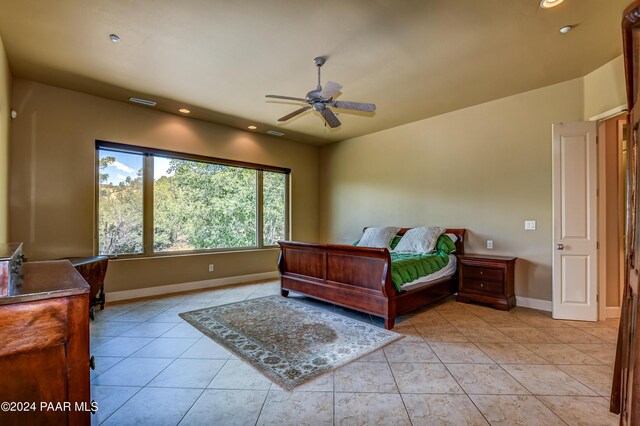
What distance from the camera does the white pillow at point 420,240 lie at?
450 centimetres

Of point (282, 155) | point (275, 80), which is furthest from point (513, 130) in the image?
point (282, 155)

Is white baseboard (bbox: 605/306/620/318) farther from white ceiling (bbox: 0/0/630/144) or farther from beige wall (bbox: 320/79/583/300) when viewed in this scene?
white ceiling (bbox: 0/0/630/144)

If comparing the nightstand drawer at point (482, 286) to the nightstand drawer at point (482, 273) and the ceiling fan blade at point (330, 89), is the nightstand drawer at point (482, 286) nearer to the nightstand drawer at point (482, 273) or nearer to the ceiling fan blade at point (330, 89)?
the nightstand drawer at point (482, 273)

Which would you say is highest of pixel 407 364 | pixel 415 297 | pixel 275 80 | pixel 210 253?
pixel 275 80

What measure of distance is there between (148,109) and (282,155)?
261cm

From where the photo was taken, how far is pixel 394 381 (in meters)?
2.24

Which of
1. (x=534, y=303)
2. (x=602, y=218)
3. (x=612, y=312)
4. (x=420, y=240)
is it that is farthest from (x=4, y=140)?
(x=612, y=312)

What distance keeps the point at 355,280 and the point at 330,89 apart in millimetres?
2206

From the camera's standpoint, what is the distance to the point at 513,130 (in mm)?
4219

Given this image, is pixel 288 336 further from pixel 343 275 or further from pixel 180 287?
pixel 180 287

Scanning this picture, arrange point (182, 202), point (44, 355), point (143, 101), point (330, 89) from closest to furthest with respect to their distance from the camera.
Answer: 1. point (44, 355)
2. point (330, 89)
3. point (143, 101)
4. point (182, 202)

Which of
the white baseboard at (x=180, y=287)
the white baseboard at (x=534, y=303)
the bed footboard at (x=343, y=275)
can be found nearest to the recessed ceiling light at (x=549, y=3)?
the bed footboard at (x=343, y=275)

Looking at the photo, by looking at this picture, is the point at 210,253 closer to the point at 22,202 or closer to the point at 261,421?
the point at 22,202

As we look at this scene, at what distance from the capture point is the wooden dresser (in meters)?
0.97
